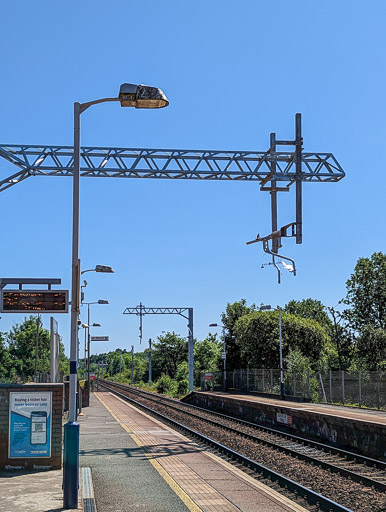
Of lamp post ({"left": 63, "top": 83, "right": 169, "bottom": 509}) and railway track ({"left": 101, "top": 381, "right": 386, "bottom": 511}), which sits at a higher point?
lamp post ({"left": 63, "top": 83, "right": 169, "bottom": 509})

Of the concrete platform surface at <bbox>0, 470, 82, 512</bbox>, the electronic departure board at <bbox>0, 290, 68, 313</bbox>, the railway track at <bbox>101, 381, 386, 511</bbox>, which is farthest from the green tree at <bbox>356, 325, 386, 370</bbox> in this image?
the concrete platform surface at <bbox>0, 470, 82, 512</bbox>

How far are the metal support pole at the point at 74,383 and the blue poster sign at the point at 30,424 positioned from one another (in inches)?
98.2

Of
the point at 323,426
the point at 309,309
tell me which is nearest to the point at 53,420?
the point at 323,426

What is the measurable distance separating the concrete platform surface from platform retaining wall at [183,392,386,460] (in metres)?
10.8

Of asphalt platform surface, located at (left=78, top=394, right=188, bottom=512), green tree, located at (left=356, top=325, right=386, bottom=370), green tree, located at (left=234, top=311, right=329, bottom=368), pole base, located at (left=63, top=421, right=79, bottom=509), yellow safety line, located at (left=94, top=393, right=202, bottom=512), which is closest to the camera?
pole base, located at (left=63, top=421, right=79, bottom=509)

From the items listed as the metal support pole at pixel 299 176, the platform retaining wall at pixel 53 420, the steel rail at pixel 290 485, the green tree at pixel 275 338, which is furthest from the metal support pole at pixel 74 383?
the green tree at pixel 275 338

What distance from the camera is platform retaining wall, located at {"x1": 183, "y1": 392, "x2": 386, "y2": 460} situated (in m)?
19.6

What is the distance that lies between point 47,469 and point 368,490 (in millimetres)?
6163

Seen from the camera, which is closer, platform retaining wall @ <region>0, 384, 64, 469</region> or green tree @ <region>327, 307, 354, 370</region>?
platform retaining wall @ <region>0, 384, 64, 469</region>

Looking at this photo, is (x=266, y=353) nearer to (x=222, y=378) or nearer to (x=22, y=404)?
(x=222, y=378)

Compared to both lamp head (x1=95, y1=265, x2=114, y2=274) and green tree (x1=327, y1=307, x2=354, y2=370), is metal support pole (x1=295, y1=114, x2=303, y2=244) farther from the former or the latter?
green tree (x1=327, y1=307, x2=354, y2=370)

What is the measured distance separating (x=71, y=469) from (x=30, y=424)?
9.74 ft

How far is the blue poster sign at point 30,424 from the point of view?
40.3 ft

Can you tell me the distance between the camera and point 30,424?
40.5 ft
